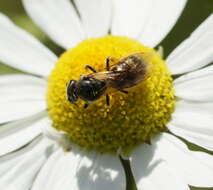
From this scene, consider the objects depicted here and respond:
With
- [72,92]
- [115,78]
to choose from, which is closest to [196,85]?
[115,78]

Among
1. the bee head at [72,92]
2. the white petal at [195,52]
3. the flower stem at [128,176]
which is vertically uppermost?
the white petal at [195,52]

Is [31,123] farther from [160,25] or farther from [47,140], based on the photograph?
[160,25]

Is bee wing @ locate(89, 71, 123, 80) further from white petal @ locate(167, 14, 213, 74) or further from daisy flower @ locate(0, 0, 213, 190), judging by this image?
white petal @ locate(167, 14, 213, 74)

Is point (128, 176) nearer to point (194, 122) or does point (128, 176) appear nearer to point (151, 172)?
point (151, 172)

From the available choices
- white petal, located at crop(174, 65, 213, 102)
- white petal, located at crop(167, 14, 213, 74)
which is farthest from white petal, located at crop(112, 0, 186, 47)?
white petal, located at crop(174, 65, 213, 102)

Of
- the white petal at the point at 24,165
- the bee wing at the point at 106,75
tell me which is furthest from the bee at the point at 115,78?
the white petal at the point at 24,165

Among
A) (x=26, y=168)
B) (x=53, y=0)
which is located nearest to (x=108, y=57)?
(x=26, y=168)

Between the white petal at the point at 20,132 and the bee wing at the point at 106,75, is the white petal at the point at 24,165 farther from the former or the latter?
the bee wing at the point at 106,75
